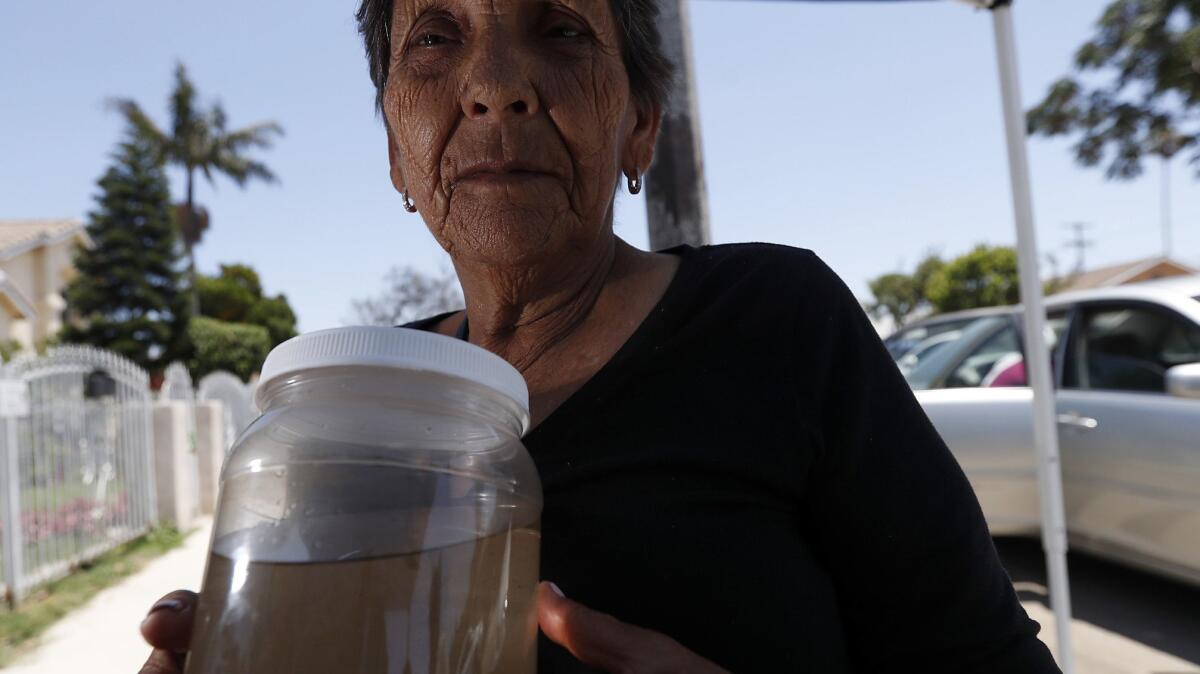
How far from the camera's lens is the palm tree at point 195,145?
1512 inches

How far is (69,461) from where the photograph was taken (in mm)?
7137

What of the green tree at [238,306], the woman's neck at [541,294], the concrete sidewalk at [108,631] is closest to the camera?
the woman's neck at [541,294]

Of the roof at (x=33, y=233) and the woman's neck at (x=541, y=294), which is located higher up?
the roof at (x=33, y=233)

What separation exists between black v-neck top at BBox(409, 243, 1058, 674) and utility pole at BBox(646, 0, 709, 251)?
3.91 ft

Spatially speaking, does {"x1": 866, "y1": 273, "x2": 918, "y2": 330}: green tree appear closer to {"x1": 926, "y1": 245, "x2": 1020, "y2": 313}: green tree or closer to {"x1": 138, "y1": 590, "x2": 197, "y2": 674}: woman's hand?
{"x1": 926, "y1": 245, "x2": 1020, "y2": 313}: green tree

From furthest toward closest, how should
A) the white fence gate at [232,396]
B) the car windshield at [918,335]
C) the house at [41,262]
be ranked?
the house at [41,262], the white fence gate at [232,396], the car windshield at [918,335]

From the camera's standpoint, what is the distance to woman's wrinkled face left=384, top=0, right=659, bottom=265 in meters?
1.04

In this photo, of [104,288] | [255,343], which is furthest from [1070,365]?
[104,288]

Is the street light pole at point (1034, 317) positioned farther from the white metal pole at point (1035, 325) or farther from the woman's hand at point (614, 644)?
the woman's hand at point (614, 644)

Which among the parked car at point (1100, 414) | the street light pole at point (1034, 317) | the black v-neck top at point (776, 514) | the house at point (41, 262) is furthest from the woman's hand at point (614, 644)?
the house at point (41, 262)

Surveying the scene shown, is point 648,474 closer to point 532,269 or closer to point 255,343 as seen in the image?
point 532,269

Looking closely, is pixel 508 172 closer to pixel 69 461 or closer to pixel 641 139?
pixel 641 139

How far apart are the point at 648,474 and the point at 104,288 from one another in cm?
3546

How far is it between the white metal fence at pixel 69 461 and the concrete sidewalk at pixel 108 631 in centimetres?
62
